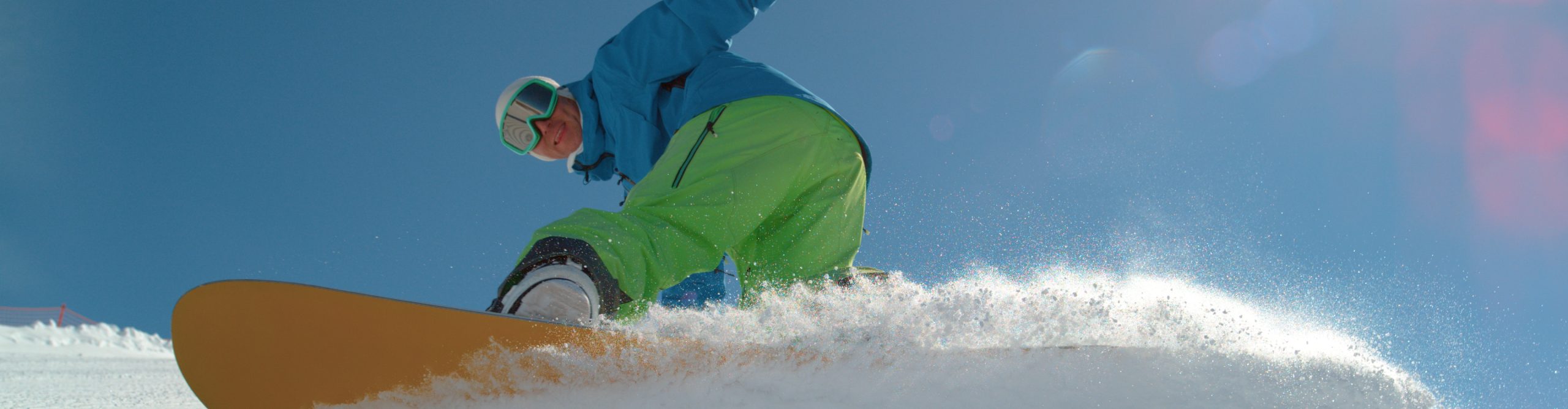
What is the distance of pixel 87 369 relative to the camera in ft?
8.12

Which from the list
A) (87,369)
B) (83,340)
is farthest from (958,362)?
(83,340)

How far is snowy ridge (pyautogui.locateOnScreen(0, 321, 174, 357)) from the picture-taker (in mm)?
2984

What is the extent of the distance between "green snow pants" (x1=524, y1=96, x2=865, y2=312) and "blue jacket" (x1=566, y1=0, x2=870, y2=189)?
0.13m

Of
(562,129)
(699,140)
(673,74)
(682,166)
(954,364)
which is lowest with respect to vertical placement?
(954,364)

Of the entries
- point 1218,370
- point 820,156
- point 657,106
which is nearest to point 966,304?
point 1218,370

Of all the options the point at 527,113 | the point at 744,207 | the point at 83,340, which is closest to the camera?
the point at 744,207

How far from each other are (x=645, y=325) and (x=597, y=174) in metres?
1.98

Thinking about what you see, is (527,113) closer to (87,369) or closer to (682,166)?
(682,166)

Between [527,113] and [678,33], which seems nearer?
[678,33]

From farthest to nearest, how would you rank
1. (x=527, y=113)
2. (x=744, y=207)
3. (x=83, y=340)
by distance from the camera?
(x=83, y=340) < (x=527, y=113) < (x=744, y=207)

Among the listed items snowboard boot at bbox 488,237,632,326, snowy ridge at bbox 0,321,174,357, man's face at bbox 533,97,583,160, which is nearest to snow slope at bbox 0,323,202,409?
snowy ridge at bbox 0,321,174,357

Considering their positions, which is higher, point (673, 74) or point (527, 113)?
point (527, 113)

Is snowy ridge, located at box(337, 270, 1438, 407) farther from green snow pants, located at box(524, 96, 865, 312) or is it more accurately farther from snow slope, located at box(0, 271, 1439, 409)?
green snow pants, located at box(524, 96, 865, 312)

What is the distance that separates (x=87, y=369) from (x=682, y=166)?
2.62 m
